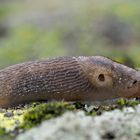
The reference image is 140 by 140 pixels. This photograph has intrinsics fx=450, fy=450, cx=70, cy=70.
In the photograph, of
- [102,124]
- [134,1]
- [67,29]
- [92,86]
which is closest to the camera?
[102,124]

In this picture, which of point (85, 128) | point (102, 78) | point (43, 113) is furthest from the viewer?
point (102, 78)

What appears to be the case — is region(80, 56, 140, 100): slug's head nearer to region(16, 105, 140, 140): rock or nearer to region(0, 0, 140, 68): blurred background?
region(16, 105, 140, 140): rock

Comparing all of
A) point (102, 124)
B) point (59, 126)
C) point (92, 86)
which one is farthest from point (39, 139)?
point (92, 86)

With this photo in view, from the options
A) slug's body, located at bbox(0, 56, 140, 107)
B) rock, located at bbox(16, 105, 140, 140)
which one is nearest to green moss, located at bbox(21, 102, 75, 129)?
rock, located at bbox(16, 105, 140, 140)

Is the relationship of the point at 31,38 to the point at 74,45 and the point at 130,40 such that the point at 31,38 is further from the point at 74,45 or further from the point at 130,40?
the point at 130,40

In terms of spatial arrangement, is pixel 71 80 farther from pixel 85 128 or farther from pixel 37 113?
pixel 85 128

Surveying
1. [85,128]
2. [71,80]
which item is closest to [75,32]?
[71,80]

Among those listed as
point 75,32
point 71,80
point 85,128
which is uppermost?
point 75,32
